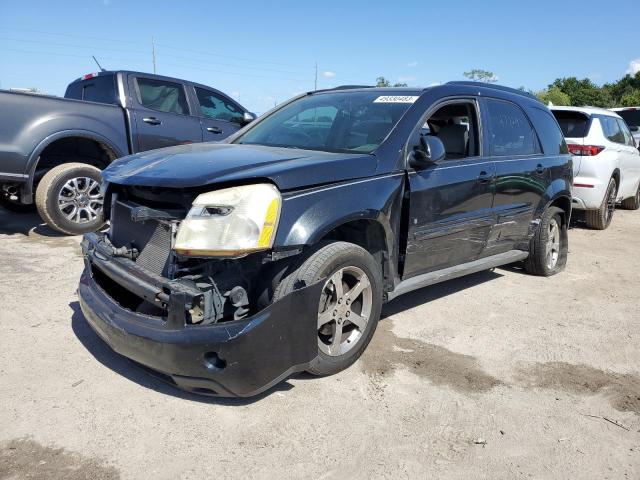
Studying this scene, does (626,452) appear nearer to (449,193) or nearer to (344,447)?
(344,447)

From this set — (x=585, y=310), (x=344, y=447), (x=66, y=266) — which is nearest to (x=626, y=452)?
(x=344, y=447)

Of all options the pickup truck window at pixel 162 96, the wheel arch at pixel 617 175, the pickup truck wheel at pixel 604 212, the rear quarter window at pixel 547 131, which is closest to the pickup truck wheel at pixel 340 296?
the rear quarter window at pixel 547 131

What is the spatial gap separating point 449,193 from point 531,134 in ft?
5.77

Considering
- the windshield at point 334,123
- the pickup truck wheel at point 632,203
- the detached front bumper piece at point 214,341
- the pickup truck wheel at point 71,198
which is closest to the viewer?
the detached front bumper piece at point 214,341

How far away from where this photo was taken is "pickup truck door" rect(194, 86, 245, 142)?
754cm

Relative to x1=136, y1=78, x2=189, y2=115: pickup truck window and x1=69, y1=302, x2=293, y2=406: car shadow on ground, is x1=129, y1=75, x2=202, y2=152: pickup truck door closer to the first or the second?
x1=136, y1=78, x2=189, y2=115: pickup truck window

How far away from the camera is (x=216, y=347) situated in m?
2.54

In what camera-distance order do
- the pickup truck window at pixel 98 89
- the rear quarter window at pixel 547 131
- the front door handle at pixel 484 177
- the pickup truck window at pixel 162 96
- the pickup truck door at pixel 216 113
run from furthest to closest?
the pickup truck door at pixel 216 113 < the pickup truck window at pixel 162 96 < the pickup truck window at pixel 98 89 < the rear quarter window at pixel 547 131 < the front door handle at pixel 484 177

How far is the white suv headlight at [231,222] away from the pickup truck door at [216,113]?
4.98m

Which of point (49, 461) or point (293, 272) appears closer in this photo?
point (49, 461)

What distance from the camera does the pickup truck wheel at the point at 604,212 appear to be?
8224 mm

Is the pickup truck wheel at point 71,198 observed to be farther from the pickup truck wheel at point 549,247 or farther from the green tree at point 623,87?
the green tree at point 623,87

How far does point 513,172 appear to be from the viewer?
468 cm

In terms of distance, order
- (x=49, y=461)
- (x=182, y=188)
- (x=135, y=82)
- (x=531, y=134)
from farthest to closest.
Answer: (x=135, y=82)
(x=531, y=134)
(x=182, y=188)
(x=49, y=461)
